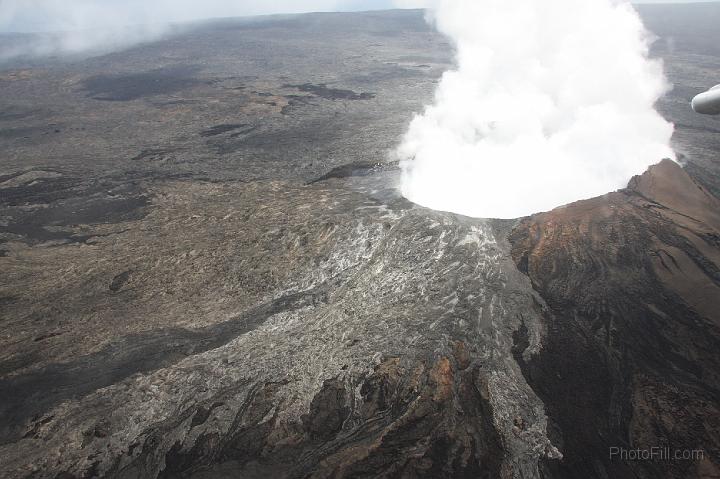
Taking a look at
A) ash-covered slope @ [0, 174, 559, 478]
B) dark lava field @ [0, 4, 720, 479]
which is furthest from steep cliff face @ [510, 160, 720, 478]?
ash-covered slope @ [0, 174, 559, 478]

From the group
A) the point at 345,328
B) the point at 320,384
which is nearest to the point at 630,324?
the point at 345,328

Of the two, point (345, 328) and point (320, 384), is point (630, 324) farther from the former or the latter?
point (320, 384)

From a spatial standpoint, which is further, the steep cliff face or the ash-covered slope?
the steep cliff face

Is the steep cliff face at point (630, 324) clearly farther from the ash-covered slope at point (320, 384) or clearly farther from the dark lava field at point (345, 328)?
the ash-covered slope at point (320, 384)

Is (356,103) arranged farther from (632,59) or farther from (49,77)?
(49,77)

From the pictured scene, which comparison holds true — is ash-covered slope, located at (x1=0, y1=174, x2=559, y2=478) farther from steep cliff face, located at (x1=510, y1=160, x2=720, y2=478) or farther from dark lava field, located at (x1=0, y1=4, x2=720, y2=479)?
steep cliff face, located at (x1=510, y1=160, x2=720, y2=478)
